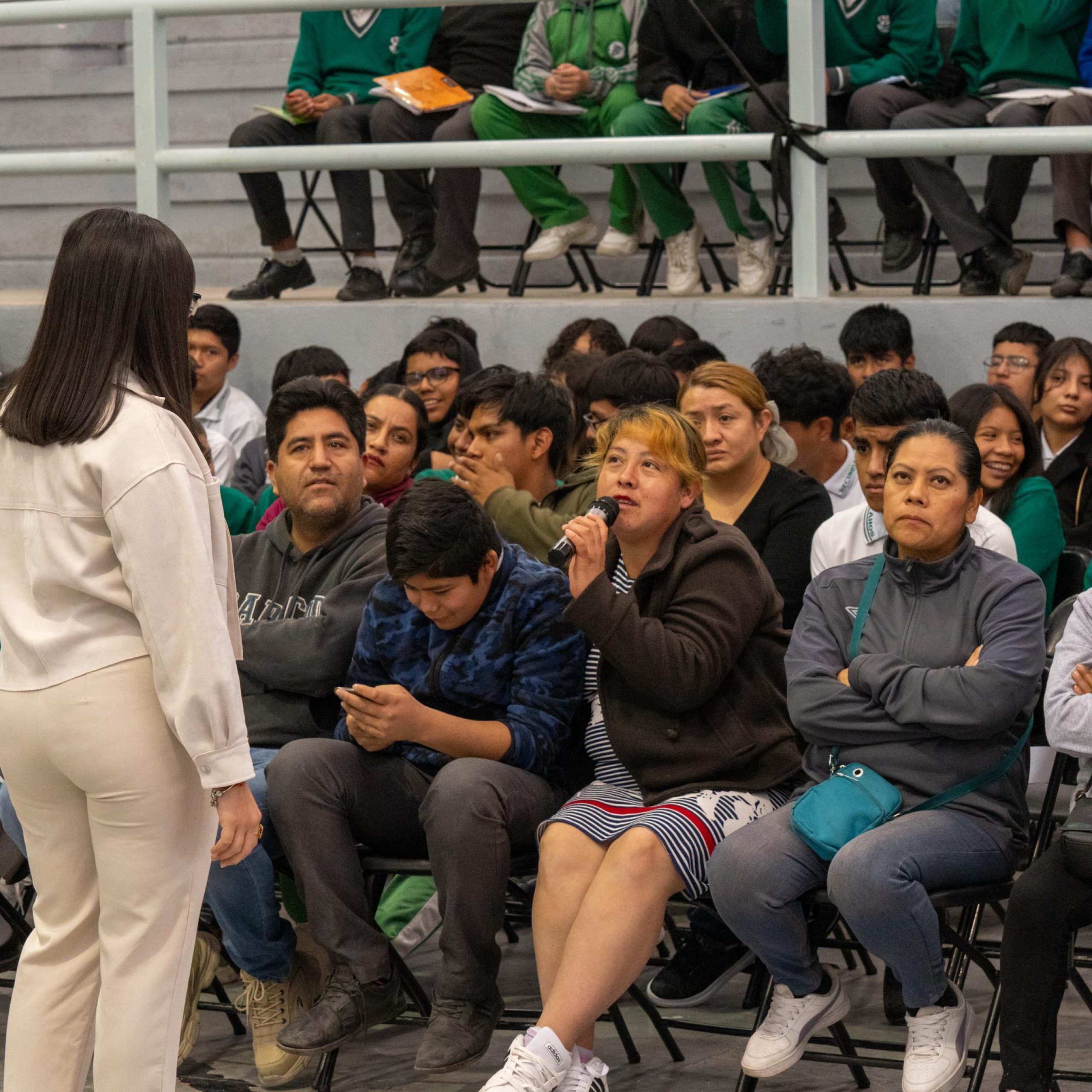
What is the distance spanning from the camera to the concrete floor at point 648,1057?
3350 millimetres

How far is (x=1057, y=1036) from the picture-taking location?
10.9 feet

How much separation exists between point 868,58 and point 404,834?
11.6 ft

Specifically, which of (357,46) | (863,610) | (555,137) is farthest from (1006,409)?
(357,46)

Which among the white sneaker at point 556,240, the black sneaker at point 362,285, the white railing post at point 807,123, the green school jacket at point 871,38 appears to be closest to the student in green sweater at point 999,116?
the green school jacket at point 871,38

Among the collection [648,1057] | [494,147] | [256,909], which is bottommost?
[648,1057]

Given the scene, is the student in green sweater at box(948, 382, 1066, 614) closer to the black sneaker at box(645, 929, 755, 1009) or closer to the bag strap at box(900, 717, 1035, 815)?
the bag strap at box(900, 717, 1035, 815)

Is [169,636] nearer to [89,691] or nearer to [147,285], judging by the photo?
[89,691]

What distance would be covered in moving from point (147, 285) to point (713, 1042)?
6.74ft

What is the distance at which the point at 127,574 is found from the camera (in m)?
2.47

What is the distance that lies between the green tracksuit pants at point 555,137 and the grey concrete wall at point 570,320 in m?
0.45

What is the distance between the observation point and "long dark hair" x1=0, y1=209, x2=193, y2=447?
249 centimetres

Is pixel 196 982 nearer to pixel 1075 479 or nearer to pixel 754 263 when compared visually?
pixel 1075 479

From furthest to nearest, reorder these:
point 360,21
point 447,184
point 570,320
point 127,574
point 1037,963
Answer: point 360,21
point 447,184
point 570,320
point 1037,963
point 127,574

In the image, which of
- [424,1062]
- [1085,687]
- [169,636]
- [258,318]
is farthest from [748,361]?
[169,636]
